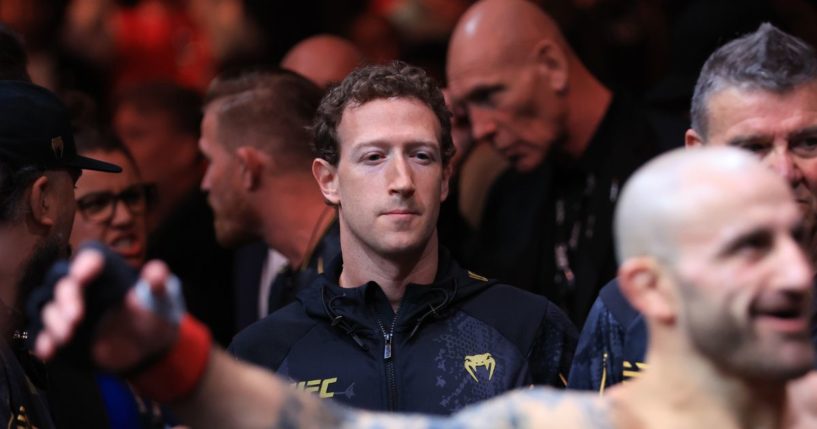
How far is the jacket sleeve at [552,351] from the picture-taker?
3.77 meters

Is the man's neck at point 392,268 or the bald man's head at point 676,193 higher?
the bald man's head at point 676,193

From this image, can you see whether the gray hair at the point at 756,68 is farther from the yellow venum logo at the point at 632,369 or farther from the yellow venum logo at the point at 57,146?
the yellow venum logo at the point at 57,146

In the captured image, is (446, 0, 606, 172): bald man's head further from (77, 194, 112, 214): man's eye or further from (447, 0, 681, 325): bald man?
(77, 194, 112, 214): man's eye

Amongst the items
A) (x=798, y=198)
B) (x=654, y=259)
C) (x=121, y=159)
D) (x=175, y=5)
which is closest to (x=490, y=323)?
(x=798, y=198)

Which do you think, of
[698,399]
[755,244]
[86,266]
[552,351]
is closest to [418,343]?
[552,351]

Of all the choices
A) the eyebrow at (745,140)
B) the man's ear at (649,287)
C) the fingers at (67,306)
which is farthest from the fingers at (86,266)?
the eyebrow at (745,140)

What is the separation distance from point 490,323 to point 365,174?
489mm

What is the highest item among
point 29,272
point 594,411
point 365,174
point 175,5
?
point 175,5

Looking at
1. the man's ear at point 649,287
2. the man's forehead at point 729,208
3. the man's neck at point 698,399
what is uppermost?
the man's forehead at point 729,208

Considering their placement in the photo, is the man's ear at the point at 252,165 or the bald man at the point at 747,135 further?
the man's ear at the point at 252,165

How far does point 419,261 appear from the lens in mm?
3834

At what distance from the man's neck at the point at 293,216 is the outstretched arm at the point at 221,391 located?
2329 millimetres

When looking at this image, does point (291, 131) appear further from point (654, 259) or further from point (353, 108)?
point (654, 259)

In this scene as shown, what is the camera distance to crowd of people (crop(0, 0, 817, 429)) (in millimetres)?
2568
